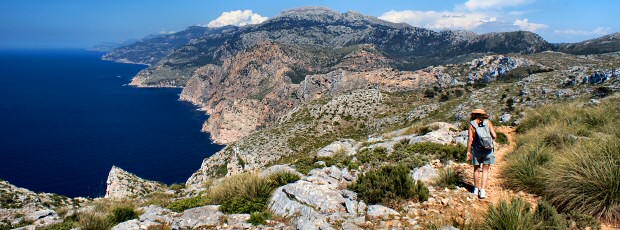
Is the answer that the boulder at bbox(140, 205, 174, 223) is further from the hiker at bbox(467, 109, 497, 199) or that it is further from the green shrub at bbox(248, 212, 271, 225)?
the hiker at bbox(467, 109, 497, 199)

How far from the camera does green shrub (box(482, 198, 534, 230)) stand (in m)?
5.41

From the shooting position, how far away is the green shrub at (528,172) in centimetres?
791

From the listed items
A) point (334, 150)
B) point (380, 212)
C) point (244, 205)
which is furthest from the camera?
point (334, 150)

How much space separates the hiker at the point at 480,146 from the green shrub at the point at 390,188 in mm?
1532

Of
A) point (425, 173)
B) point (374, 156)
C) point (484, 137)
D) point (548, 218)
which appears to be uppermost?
point (484, 137)

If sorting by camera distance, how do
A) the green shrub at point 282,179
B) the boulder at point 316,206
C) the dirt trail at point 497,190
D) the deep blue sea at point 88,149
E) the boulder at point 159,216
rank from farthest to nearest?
1. the deep blue sea at point 88,149
2. the green shrub at point 282,179
3. the boulder at point 159,216
4. the dirt trail at point 497,190
5. the boulder at point 316,206

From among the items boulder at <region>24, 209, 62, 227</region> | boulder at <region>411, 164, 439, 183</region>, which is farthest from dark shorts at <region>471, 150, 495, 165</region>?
boulder at <region>24, 209, 62, 227</region>

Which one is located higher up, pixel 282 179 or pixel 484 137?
pixel 484 137

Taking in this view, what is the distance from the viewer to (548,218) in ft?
19.9

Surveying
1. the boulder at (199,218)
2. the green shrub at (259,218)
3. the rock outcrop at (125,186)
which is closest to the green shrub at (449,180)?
the green shrub at (259,218)

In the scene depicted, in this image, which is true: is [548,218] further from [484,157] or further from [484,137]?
[484,137]

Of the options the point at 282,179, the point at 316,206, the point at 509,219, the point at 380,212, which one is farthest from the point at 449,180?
the point at 282,179

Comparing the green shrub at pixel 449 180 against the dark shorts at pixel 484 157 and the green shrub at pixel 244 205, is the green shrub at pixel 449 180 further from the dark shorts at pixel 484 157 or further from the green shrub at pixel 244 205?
the green shrub at pixel 244 205

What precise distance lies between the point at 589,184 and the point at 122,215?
442 inches
